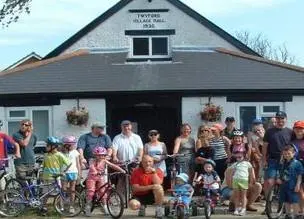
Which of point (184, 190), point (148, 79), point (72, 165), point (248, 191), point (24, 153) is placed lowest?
point (248, 191)

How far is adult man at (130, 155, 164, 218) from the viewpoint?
12.6 metres

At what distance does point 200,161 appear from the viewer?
13680mm

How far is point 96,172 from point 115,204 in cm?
83

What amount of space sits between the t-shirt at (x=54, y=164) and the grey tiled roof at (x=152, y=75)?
15.4ft

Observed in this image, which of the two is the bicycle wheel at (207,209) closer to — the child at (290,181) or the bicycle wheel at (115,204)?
the child at (290,181)

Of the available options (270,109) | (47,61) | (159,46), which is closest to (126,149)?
(270,109)

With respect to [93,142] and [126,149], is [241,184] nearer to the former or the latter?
[126,149]

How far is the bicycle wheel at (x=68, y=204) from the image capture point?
503 inches

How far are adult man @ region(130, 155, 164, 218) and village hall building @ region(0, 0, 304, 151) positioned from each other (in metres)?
5.22

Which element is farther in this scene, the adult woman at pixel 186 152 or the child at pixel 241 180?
the adult woman at pixel 186 152

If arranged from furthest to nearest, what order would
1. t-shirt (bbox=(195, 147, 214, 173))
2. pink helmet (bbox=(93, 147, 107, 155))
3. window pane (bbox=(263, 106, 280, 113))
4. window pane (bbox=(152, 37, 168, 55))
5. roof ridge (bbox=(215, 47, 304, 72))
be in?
window pane (bbox=(152, 37, 168, 55))
roof ridge (bbox=(215, 47, 304, 72))
window pane (bbox=(263, 106, 280, 113))
t-shirt (bbox=(195, 147, 214, 173))
pink helmet (bbox=(93, 147, 107, 155))

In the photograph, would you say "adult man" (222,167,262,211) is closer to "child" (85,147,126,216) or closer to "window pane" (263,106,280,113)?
"child" (85,147,126,216)

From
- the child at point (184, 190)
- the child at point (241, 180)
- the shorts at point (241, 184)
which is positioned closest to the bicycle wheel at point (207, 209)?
the child at point (184, 190)

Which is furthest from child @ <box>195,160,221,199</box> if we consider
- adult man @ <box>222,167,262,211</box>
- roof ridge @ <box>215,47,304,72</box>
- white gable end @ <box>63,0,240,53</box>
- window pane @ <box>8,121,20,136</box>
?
white gable end @ <box>63,0,240,53</box>
